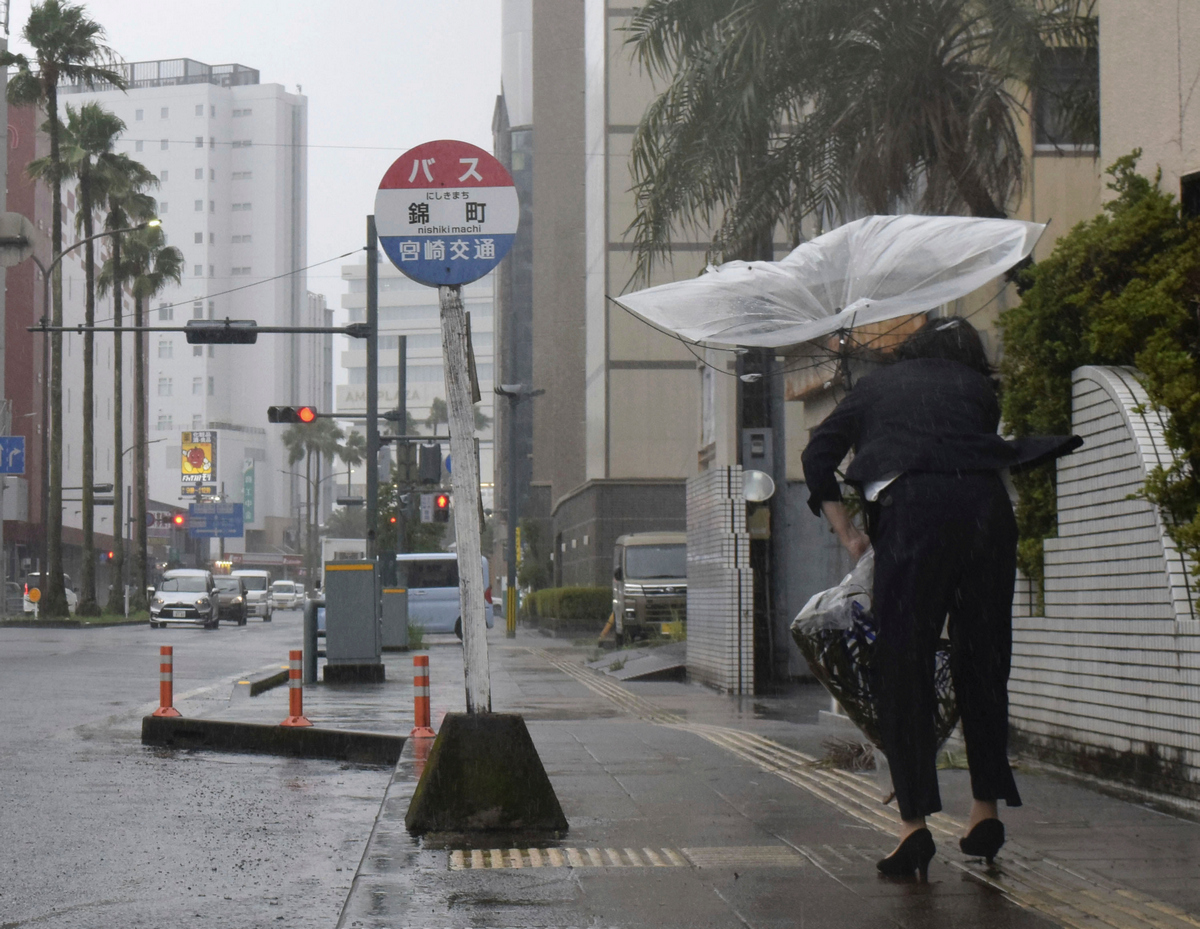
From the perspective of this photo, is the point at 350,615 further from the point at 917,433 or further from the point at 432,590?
the point at 432,590

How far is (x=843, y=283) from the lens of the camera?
805 cm

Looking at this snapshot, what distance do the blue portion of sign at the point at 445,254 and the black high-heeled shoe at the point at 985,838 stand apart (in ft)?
10.5

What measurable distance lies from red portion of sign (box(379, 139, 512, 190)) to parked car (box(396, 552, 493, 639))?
29.6 m

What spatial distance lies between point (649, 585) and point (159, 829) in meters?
21.8

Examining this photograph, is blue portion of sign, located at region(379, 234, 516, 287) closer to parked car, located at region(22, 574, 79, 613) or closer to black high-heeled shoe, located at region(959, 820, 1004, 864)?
black high-heeled shoe, located at region(959, 820, 1004, 864)

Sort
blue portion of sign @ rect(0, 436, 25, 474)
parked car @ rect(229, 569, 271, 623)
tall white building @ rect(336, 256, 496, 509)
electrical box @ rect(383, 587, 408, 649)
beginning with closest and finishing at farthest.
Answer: electrical box @ rect(383, 587, 408, 649) → blue portion of sign @ rect(0, 436, 25, 474) → parked car @ rect(229, 569, 271, 623) → tall white building @ rect(336, 256, 496, 509)

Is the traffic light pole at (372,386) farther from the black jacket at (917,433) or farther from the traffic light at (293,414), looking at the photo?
the black jacket at (917,433)

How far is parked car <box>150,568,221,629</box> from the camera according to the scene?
4634cm

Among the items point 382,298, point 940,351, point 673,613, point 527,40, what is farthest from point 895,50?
point 382,298

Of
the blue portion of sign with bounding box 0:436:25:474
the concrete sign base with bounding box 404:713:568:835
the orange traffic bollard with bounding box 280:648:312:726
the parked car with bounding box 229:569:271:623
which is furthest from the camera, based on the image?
the parked car with bounding box 229:569:271:623

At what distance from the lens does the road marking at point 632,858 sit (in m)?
5.43

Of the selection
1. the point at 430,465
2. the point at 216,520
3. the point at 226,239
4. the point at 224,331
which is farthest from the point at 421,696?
the point at 226,239

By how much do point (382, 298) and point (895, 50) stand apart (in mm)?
167345

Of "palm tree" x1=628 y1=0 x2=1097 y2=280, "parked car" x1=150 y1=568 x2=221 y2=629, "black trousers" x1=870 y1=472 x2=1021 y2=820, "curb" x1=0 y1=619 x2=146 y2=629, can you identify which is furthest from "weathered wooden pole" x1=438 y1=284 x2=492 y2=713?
"parked car" x1=150 y1=568 x2=221 y2=629
